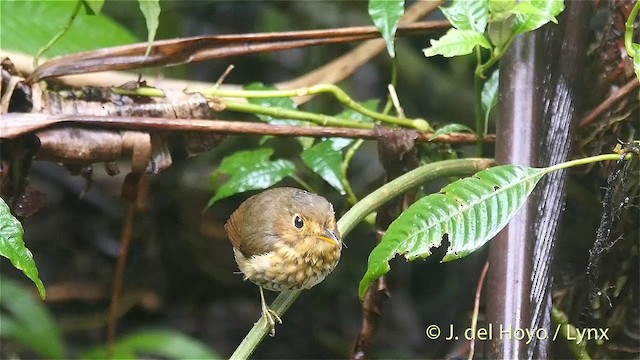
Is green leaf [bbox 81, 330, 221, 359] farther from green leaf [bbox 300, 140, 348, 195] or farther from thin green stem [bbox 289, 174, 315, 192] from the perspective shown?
green leaf [bbox 300, 140, 348, 195]

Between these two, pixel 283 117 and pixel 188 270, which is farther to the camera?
pixel 188 270

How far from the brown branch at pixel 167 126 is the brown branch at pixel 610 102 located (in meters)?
0.18

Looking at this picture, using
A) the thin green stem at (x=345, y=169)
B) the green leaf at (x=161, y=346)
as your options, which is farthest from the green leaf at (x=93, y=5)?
the green leaf at (x=161, y=346)

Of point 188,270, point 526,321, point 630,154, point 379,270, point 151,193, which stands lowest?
point 188,270

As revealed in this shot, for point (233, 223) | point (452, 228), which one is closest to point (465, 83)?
point (233, 223)

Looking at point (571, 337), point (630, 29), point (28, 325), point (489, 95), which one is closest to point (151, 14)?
point (489, 95)

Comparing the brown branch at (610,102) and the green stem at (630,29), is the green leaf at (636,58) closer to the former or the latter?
the green stem at (630,29)

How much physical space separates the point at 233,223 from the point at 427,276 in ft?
5.14

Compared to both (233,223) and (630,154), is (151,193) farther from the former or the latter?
(630,154)

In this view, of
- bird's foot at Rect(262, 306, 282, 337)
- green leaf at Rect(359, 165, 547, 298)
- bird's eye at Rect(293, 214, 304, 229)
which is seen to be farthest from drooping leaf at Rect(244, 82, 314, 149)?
green leaf at Rect(359, 165, 547, 298)

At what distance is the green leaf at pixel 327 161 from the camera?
1.61m

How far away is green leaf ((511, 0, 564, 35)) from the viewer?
49.2 inches

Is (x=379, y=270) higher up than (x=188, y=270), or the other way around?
(x=379, y=270)

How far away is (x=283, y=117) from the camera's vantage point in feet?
5.40
